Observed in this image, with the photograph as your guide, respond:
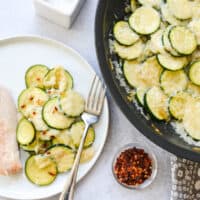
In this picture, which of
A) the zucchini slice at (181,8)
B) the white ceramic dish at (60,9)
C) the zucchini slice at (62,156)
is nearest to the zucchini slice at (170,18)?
the zucchini slice at (181,8)

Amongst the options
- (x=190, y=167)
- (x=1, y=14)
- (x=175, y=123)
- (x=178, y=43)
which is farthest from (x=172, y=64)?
(x=1, y=14)

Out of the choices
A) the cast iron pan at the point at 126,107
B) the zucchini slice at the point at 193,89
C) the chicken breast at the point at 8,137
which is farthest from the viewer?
the chicken breast at the point at 8,137

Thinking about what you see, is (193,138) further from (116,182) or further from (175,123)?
(116,182)

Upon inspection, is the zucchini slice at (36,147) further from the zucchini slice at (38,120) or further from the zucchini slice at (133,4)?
the zucchini slice at (133,4)

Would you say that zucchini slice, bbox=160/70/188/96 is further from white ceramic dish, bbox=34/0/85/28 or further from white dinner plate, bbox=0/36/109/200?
white ceramic dish, bbox=34/0/85/28

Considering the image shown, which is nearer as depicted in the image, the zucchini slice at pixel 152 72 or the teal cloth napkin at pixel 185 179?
the zucchini slice at pixel 152 72

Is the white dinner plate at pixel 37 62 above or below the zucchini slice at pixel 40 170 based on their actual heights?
above

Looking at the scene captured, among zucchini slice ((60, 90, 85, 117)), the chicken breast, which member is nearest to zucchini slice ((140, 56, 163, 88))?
zucchini slice ((60, 90, 85, 117))

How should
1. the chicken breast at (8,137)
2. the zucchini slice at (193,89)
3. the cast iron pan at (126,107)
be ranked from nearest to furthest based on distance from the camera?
1. the cast iron pan at (126,107)
2. the zucchini slice at (193,89)
3. the chicken breast at (8,137)
